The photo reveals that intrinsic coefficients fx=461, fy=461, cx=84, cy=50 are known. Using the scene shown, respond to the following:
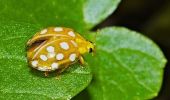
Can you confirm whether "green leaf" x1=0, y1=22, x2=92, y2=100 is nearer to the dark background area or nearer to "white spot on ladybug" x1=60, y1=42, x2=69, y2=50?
"white spot on ladybug" x1=60, y1=42, x2=69, y2=50

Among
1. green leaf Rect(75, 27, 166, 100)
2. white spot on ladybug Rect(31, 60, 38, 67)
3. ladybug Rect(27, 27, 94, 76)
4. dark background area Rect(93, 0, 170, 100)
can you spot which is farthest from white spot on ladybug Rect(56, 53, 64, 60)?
dark background area Rect(93, 0, 170, 100)

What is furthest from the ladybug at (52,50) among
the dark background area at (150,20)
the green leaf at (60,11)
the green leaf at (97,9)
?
the dark background area at (150,20)


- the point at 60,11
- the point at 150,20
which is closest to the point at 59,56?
the point at 60,11

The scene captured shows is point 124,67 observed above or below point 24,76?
below

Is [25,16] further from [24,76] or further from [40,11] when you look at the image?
[24,76]

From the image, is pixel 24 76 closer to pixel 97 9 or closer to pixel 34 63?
pixel 34 63
